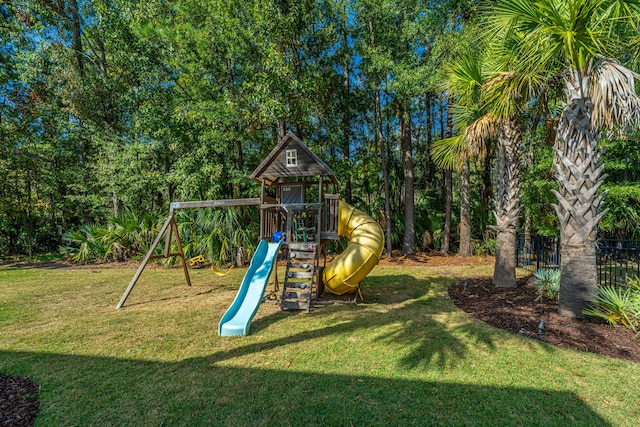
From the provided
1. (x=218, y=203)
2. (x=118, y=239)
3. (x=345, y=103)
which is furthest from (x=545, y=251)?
(x=118, y=239)

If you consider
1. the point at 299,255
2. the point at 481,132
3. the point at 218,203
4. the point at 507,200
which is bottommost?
the point at 299,255

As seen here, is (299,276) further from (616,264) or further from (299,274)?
(616,264)

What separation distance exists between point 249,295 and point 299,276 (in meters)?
1.25

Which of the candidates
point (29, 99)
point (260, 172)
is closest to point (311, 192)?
point (260, 172)

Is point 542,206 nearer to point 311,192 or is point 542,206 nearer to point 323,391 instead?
point 311,192

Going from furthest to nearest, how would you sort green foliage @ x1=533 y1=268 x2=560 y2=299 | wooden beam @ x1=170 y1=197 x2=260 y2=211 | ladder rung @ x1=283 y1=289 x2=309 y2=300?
wooden beam @ x1=170 y1=197 x2=260 y2=211, ladder rung @ x1=283 y1=289 x2=309 y2=300, green foliage @ x1=533 y1=268 x2=560 y2=299

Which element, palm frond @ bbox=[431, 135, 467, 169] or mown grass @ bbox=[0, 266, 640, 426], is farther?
palm frond @ bbox=[431, 135, 467, 169]

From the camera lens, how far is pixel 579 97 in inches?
196

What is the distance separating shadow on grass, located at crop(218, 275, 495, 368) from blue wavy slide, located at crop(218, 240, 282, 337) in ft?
1.01

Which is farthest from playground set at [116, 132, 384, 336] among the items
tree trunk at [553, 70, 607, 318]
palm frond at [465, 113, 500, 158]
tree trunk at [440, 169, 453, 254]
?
tree trunk at [440, 169, 453, 254]

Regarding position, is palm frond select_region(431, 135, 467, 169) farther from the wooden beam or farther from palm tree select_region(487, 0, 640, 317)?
the wooden beam

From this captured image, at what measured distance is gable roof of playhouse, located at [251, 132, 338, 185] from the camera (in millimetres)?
7387

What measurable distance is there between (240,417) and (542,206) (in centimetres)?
1402

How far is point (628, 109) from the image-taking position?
4.46 m
